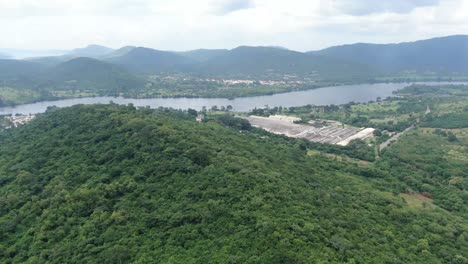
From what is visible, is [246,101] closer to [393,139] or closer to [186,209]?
[393,139]

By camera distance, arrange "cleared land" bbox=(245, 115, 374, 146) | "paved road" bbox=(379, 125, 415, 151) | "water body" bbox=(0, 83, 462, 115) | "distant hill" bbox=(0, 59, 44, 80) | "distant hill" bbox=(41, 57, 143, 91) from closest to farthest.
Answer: "paved road" bbox=(379, 125, 415, 151) < "cleared land" bbox=(245, 115, 374, 146) < "water body" bbox=(0, 83, 462, 115) < "distant hill" bbox=(41, 57, 143, 91) < "distant hill" bbox=(0, 59, 44, 80)

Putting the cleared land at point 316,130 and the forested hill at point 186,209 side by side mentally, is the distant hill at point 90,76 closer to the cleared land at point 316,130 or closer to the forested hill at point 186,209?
the cleared land at point 316,130

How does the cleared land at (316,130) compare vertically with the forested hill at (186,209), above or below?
below

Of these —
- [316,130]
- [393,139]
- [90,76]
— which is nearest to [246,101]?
[316,130]

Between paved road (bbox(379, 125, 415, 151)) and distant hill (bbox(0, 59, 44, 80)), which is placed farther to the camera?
distant hill (bbox(0, 59, 44, 80))

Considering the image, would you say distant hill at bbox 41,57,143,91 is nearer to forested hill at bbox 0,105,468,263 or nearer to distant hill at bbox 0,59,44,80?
distant hill at bbox 0,59,44,80

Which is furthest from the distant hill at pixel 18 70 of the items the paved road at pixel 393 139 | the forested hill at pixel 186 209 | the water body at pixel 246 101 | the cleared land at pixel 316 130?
the paved road at pixel 393 139

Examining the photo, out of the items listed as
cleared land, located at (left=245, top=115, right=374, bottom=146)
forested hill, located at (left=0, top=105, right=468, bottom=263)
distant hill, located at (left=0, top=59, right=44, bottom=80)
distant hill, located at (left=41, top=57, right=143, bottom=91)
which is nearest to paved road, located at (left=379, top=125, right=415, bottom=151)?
cleared land, located at (left=245, top=115, right=374, bottom=146)
